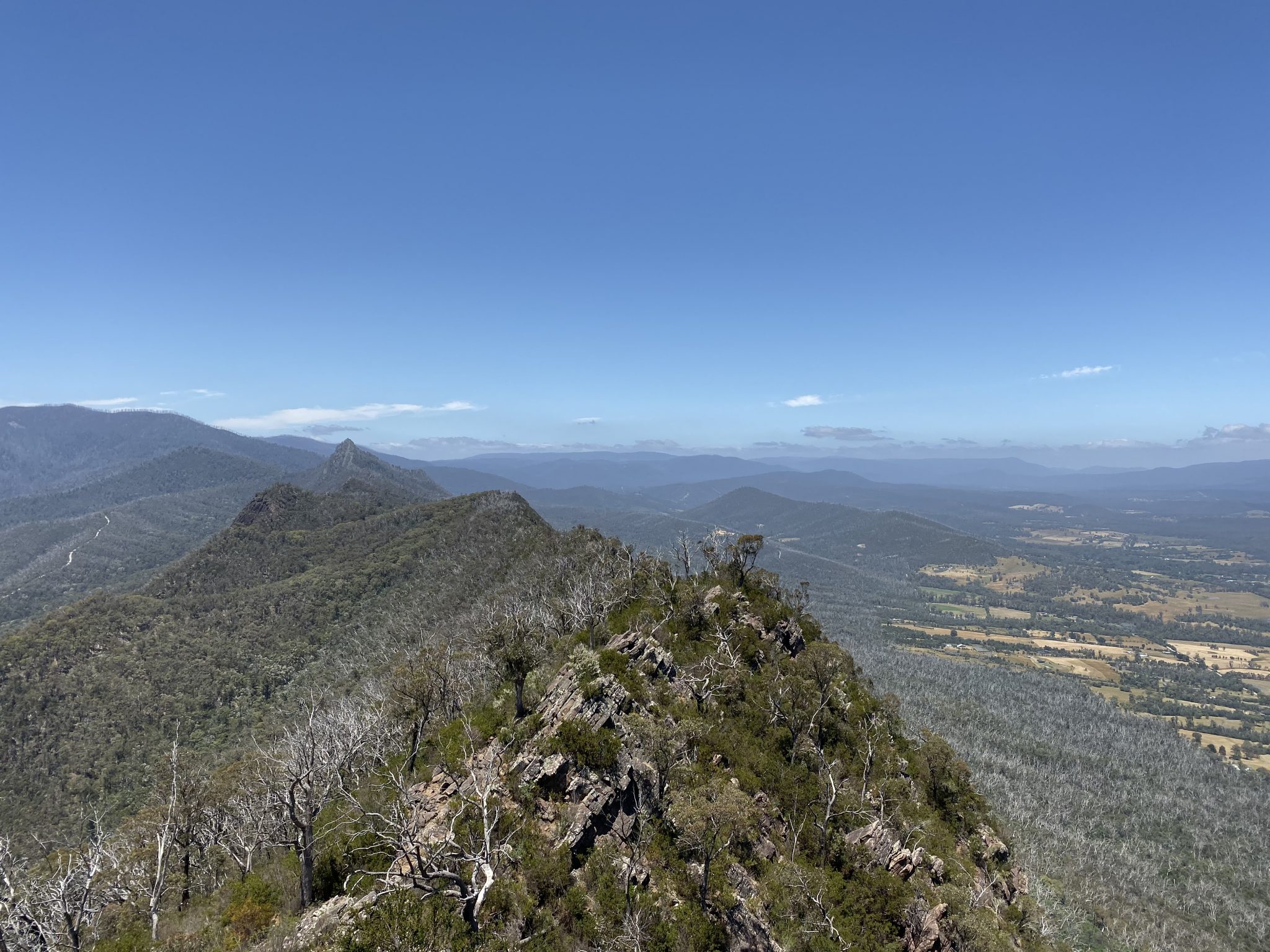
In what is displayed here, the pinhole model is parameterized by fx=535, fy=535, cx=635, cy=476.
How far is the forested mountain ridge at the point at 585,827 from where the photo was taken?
93.2 ft

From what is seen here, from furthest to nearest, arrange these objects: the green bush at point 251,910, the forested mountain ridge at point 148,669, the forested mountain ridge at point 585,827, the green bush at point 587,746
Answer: the forested mountain ridge at point 148,669, the green bush at point 587,746, the forested mountain ridge at point 585,827, the green bush at point 251,910

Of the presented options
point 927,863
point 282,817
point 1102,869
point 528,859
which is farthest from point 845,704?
point 1102,869

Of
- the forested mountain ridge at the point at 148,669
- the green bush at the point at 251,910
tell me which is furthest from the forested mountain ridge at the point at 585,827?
the forested mountain ridge at the point at 148,669

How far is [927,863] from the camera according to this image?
145ft

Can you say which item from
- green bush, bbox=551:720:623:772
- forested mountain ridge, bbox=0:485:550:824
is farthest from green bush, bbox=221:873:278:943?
forested mountain ridge, bbox=0:485:550:824

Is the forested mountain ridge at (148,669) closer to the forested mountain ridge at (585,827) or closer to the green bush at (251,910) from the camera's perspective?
the forested mountain ridge at (585,827)

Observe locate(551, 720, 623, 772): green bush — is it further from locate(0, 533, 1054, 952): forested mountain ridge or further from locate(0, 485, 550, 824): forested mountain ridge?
locate(0, 485, 550, 824): forested mountain ridge

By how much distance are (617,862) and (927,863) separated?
91.1ft

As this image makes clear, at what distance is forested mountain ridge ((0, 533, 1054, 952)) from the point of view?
28.4 m

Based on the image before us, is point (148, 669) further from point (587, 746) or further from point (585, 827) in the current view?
point (585, 827)

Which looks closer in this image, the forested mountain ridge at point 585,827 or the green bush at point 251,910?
the green bush at point 251,910

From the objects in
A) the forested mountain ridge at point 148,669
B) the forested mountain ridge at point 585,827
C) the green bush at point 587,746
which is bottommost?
the forested mountain ridge at point 148,669

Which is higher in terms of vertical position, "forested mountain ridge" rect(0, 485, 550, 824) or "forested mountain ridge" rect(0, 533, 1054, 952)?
"forested mountain ridge" rect(0, 533, 1054, 952)

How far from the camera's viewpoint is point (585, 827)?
118ft
